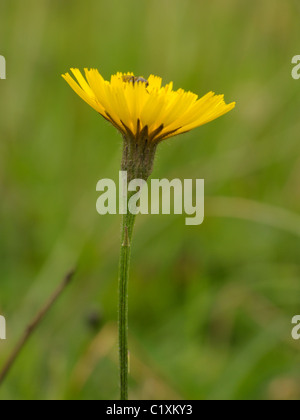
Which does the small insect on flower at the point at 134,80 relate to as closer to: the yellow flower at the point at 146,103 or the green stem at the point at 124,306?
the yellow flower at the point at 146,103

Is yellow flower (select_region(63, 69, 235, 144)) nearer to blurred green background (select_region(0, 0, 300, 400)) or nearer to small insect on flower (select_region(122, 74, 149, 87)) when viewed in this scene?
small insect on flower (select_region(122, 74, 149, 87))

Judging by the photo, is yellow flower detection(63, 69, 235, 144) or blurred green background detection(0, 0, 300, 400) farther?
blurred green background detection(0, 0, 300, 400)

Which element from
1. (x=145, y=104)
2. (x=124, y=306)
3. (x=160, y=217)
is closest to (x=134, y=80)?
(x=145, y=104)

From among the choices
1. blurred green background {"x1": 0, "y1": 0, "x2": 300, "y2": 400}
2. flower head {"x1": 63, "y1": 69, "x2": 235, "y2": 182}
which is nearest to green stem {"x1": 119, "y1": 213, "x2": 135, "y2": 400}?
→ flower head {"x1": 63, "y1": 69, "x2": 235, "y2": 182}

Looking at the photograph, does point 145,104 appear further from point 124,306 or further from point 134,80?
point 124,306

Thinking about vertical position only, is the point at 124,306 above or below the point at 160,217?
below
